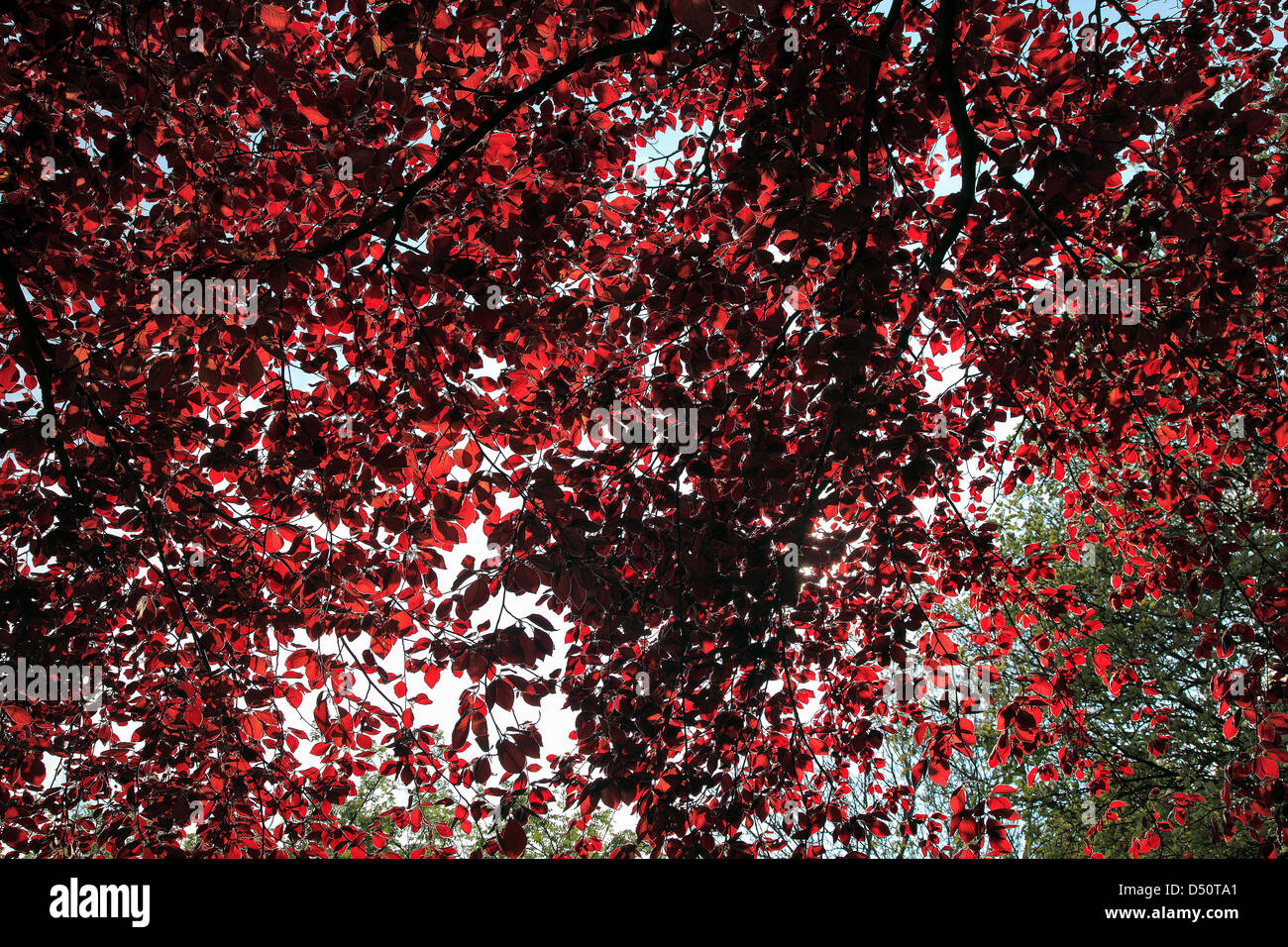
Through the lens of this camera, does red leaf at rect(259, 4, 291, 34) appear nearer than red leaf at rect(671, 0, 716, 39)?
No

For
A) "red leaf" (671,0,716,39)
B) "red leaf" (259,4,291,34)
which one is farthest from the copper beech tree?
"red leaf" (671,0,716,39)

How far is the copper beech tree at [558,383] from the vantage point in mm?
2998

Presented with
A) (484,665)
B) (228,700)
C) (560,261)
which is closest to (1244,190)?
(560,261)

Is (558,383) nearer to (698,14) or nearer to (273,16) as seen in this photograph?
(273,16)

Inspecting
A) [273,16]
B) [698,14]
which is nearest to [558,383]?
[273,16]

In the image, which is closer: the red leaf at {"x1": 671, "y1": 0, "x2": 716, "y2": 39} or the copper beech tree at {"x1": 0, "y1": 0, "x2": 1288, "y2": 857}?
the red leaf at {"x1": 671, "y1": 0, "x2": 716, "y2": 39}

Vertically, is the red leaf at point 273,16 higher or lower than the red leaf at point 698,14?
higher

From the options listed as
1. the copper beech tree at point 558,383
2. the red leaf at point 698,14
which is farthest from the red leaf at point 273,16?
the red leaf at point 698,14

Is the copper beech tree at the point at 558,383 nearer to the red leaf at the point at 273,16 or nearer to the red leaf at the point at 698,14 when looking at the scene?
the red leaf at the point at 273,16

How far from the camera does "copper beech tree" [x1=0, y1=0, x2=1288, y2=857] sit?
3.00 meters

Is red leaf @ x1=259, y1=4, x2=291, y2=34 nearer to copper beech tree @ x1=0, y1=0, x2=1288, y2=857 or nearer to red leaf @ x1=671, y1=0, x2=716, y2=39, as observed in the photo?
copper beech tree @ x1=0, y1=0, x2=1288, y2=857

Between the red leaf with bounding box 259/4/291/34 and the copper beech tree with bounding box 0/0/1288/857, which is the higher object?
the red leaf with bounding box 259/4/291/34
